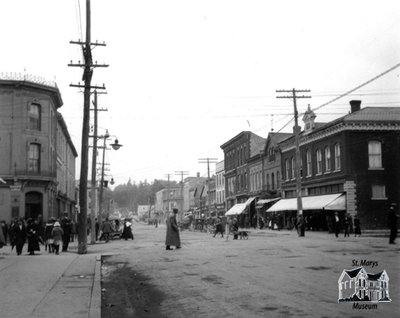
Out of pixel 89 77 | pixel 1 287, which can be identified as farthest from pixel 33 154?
pixel 1 287

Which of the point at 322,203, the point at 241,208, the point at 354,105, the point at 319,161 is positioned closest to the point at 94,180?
the point at 322,203

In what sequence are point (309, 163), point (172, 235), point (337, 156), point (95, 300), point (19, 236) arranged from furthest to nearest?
point (309, 163), point (337, 156), point (19, 236), point (172, 235), point (95, 300)

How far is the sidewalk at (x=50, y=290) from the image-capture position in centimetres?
844

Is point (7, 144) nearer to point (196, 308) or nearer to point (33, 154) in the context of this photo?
point (33, 154)

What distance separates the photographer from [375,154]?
3953 cm

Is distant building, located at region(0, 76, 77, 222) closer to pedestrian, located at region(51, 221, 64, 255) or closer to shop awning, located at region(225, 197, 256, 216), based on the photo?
pedestrian, located at region(51, 221, 64, 255)

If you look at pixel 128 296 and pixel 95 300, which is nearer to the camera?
pixel 95 300

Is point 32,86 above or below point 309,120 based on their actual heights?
above

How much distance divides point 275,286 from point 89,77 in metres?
15.1

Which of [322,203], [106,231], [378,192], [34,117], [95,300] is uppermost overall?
[34,117]

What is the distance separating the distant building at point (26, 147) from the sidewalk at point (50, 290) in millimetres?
21458

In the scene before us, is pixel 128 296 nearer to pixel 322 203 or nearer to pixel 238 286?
pixel 238 286

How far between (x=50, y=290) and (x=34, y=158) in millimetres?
29221

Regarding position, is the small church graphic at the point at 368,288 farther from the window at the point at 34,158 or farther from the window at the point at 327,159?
the window at the point at 327,159
